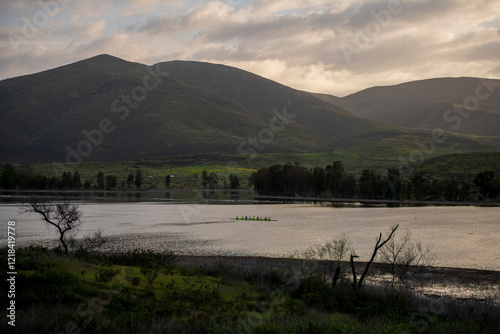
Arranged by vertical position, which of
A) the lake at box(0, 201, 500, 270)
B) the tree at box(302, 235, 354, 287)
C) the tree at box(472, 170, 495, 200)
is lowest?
the lake at box(0, 201, 500, 270)

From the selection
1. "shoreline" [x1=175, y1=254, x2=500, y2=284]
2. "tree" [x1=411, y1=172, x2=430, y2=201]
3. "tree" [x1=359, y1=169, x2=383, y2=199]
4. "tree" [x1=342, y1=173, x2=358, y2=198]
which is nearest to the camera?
"shoreline" [x1=175, y1=254, x2=500, y2=284]

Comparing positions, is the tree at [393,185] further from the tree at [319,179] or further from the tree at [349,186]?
the tree at [319,179]

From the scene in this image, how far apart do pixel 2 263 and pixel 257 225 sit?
6190 cm

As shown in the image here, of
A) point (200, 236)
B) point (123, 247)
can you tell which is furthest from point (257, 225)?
point (123, 247)

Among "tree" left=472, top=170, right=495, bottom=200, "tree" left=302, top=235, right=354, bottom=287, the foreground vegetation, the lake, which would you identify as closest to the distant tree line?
"tree" left=472, top=170, right=495, bottom=200

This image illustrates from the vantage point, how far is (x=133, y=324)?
18.7 metres

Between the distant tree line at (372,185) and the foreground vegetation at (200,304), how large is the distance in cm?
13122

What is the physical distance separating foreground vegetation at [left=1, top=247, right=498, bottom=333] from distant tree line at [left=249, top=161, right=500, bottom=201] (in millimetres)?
131221

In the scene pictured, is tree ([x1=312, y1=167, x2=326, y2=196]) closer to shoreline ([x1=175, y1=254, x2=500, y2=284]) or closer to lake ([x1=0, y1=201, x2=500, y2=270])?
lake ([x1=0, y1=201, x2=500, y2=270])

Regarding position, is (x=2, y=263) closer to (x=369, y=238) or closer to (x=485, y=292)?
(x=485, y=292)

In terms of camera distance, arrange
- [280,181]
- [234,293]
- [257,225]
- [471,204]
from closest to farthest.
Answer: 1. [234,293]
2. [257,225]
3. [471,204]
4. [280,181]

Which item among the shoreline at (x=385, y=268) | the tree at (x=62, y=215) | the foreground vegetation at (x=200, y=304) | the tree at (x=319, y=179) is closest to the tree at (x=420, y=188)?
the tree at (x=319, y=179)

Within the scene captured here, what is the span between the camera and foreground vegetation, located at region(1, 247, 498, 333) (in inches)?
730

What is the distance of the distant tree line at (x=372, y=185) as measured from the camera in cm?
14838
